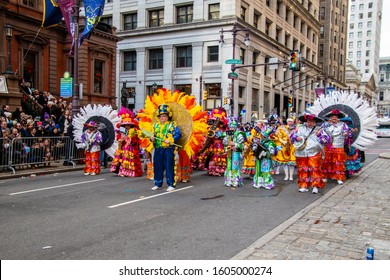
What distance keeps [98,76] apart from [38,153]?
58.2 feet

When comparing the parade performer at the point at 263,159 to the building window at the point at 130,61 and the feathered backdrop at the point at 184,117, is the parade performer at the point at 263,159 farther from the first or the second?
the building window at the point at 130,61

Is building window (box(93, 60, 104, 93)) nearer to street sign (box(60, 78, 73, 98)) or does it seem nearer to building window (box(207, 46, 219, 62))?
building window (box(207, 46, 219, 62))

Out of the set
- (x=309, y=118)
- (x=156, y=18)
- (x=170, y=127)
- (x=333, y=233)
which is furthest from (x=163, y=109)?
(x=156, y=18)

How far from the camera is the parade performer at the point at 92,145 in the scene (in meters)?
12.5

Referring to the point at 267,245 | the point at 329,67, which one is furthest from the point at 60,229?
the point at 329,67

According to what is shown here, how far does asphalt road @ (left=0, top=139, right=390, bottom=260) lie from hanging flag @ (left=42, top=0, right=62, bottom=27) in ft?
35.5

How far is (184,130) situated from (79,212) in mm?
3772

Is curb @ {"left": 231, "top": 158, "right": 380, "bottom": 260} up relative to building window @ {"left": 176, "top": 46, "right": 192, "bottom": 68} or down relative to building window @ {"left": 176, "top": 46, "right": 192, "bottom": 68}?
down

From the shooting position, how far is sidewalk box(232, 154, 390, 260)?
16.2 ft

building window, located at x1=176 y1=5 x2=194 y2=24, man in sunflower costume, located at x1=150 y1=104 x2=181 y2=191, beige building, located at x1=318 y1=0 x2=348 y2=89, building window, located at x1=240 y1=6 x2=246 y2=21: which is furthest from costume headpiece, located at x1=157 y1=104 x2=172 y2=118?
beige building, located at x1=318 y1=0 x2=348 y2=89

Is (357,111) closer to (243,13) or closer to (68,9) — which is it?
(68,9)

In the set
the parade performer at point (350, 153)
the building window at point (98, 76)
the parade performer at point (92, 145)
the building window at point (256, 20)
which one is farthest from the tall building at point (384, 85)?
the parade performer at point (92, 145)

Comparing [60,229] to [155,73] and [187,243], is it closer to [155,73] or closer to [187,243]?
[187,243]

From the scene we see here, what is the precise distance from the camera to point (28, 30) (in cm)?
2394
